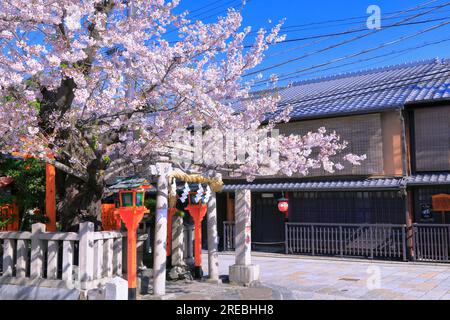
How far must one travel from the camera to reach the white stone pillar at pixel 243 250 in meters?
11.5

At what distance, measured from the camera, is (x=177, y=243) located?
1196 centimetres

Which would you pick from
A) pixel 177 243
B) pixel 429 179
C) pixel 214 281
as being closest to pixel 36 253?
pixel 177 243

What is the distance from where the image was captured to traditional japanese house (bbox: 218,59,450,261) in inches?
660

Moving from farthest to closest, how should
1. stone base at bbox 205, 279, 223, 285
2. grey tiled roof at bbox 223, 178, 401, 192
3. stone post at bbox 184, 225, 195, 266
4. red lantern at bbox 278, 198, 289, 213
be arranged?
red lantern at bbox 278, 198, 289, 213, grey tiled roof at bbox 223, 178, 401, 192, stone post at bbox 184, 225, 195, 266, stone base at bbox 205, 279, 223, 285

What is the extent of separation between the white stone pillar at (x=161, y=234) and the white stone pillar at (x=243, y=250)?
8.48ft

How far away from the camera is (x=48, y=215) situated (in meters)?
10.4

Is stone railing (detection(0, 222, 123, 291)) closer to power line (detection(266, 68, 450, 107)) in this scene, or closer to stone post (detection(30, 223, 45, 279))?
stone post (detection(30, 223, 45, 279))

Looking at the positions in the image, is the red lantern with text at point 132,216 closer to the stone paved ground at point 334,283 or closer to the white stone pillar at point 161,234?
the white stone pillar at point 161,234

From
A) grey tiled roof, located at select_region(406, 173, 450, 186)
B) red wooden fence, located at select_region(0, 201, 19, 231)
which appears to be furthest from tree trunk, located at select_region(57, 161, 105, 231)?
grey tiled roof, located at select_region(406, 173, 450, 186)

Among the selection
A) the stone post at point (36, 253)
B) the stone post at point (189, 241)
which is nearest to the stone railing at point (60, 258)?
the stone post at point (36, 253)

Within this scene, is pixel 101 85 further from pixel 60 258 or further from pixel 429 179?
pixel 429 179

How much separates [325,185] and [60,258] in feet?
38.2

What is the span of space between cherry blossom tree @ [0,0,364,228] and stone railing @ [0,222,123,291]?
0.99m

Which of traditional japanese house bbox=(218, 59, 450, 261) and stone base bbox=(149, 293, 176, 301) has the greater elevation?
traditional japanese house bbox=(218, 59, 450, 261)
